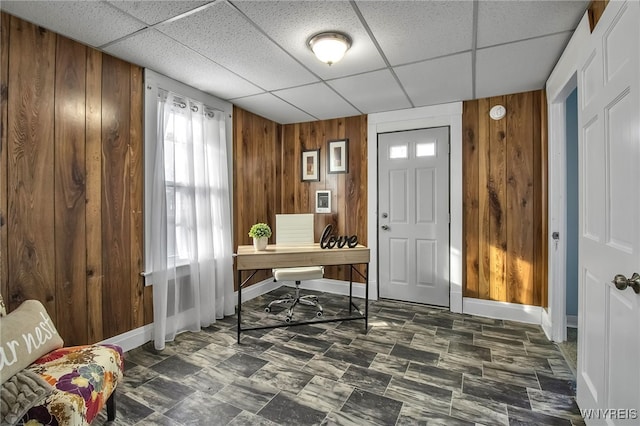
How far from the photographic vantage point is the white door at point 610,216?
3.82ft

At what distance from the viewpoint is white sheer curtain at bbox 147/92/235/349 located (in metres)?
2.71

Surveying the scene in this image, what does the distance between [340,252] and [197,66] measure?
2148mm

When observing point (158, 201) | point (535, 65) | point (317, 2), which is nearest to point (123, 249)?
point (158, 201)

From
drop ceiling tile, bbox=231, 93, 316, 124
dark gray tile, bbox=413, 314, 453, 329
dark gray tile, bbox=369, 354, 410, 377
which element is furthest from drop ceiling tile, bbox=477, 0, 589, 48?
dark gray tile, bbox=413, 314, 453, 329

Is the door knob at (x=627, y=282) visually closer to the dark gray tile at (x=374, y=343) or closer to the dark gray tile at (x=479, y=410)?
the dark gray tile at (x=479, y=410)

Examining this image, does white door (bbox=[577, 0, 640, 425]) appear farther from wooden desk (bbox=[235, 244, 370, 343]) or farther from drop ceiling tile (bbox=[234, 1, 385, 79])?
wooden desk (bbox=[235, 244, 370, 343])

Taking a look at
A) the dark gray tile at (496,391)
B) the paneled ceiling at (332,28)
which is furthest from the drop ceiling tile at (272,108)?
the dark gray tile at (496,391)

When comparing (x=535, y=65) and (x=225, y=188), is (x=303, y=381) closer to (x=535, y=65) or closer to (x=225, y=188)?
(x=225, y=188)

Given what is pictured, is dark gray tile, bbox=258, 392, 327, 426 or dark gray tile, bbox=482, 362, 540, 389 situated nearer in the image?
dark gray tile, bbox=258, 392, 327, 426

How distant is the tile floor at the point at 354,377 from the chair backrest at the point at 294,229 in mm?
952

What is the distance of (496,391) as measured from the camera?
1.99m

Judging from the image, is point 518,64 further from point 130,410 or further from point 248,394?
point 130,410

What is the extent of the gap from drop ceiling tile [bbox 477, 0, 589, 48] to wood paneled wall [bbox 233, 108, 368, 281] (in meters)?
2.06

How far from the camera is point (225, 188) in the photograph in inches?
134
